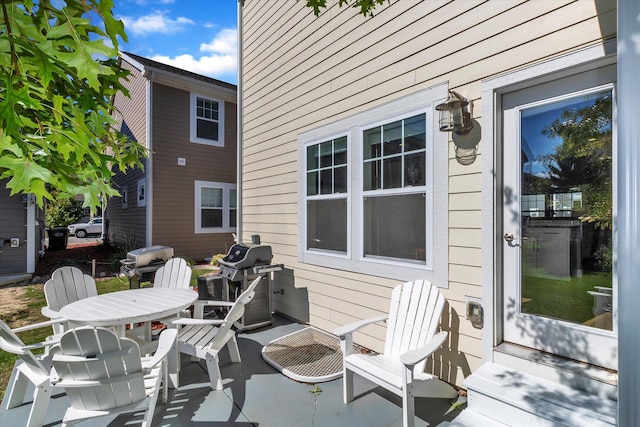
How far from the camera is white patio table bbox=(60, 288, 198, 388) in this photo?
8.90 feet

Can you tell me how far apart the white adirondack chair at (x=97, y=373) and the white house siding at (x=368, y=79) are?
7.66ft

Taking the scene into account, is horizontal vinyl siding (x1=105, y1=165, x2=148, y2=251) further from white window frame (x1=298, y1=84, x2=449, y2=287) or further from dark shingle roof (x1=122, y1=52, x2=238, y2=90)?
white window frame (x1=298, y1=84, x2=449, y2=287)

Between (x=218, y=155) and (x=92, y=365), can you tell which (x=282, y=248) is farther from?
(x=218, y=155)

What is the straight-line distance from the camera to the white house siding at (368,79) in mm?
2486

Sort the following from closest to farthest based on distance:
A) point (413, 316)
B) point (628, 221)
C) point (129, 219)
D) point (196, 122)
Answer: point (628, 221)
point (413, 316)
point (196, 122)
point (129, 219)

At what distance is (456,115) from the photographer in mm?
2709

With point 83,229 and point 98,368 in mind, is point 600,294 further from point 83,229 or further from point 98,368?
point 83,229

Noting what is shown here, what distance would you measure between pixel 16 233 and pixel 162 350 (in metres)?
8.03

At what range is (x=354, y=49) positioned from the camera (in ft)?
12.7

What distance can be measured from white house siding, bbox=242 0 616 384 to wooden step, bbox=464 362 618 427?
40 cm

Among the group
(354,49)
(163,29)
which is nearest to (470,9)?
(354,49)

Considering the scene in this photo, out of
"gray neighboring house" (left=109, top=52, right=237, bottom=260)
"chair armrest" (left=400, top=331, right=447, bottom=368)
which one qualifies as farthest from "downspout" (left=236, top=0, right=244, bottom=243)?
"chair armrest" (left=400, top=331, right=447, bottom=368)

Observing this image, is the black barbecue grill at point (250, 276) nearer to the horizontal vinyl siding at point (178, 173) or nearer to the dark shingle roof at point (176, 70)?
the horizontal vinyl siding at point (178, 173)

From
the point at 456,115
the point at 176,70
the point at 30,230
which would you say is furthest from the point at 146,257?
the point at 176,70
